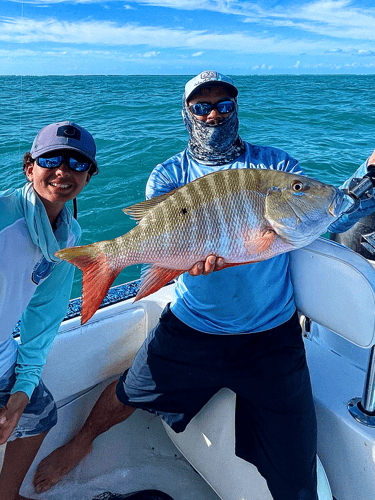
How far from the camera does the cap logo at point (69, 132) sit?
173cm

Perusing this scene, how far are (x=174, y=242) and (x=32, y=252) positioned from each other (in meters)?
0.64

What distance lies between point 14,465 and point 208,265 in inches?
53.1

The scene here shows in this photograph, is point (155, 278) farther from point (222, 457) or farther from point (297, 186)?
point (222, 457)

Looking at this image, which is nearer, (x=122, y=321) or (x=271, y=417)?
(x=271, y=417)

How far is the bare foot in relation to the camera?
2.28 metres

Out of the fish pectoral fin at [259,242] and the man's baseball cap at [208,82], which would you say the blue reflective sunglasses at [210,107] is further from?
the fish pectoral fin at [259,242]

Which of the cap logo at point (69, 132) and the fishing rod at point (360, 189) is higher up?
the cap logo at point (69, 132)

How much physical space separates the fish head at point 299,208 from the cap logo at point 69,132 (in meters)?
0.81

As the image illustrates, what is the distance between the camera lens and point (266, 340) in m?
2.04

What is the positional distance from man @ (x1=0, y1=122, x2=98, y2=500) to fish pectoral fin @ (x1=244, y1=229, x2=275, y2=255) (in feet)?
2.50

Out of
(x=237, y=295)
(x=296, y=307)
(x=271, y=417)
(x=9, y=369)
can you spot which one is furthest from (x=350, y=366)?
(x=9, y=369)

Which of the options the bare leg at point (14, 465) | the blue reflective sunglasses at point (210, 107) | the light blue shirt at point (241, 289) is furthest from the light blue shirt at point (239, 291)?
the bare leg at point (14, 465)

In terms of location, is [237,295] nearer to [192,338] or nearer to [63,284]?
[192,338]

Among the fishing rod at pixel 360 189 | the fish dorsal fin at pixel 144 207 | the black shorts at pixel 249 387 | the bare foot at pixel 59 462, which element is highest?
the fishing rod at pixel 360 189
